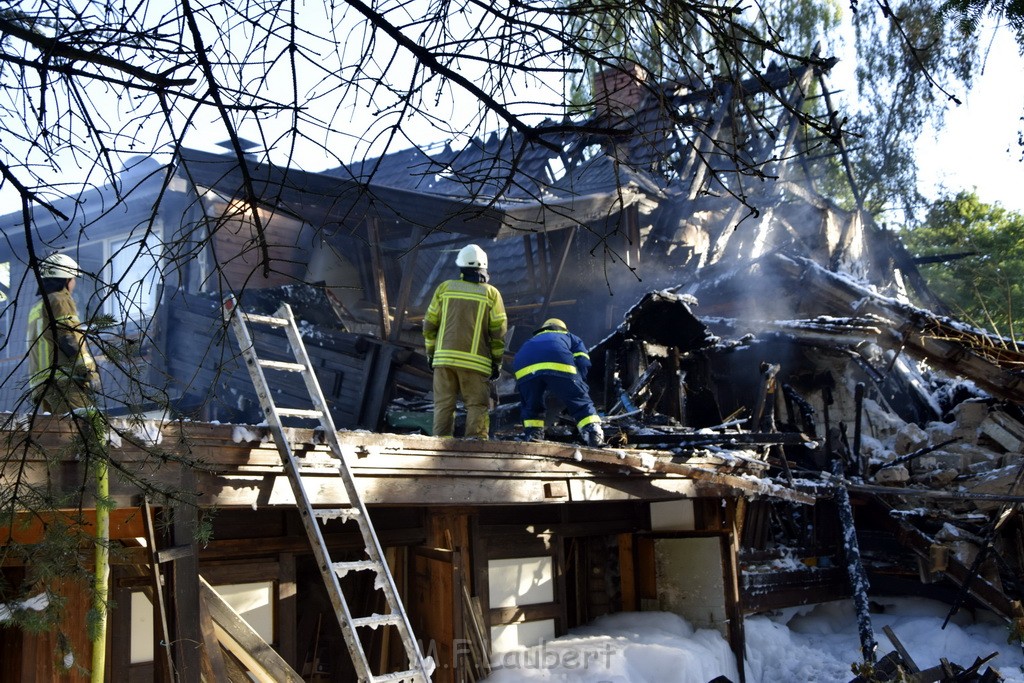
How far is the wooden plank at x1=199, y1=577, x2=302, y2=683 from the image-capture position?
4758 mm

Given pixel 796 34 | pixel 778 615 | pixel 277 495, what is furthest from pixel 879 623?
pixel 796 34

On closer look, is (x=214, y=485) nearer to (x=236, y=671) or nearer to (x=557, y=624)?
(x=236, y=671)

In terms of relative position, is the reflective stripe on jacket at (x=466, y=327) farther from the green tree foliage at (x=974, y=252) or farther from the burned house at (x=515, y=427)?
the green tree foliage at (x=974, y=252)

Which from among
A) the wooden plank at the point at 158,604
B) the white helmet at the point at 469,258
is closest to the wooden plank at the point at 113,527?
the wooden plank at the point at 158,604

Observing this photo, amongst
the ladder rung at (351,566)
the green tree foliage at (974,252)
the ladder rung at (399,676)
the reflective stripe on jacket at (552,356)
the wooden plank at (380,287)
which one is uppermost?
the green tree foliage at (974,252)

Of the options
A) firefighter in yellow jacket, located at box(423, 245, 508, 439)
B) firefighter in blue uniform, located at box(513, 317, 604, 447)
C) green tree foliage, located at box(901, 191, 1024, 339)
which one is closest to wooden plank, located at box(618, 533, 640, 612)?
firefighter in blue uniform, located at box(513, 317, 604, 447)

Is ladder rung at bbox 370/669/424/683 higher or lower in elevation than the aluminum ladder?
lower

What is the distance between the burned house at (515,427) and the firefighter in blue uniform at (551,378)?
0.58 metres

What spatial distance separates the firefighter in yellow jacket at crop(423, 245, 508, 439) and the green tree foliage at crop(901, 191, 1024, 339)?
1315 centimetres

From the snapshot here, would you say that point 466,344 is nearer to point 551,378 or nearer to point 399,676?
point 551,378

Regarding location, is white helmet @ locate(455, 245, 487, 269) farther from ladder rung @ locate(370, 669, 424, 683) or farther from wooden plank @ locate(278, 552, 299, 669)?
ladder rung @ locate(370, 669, 424, 683)

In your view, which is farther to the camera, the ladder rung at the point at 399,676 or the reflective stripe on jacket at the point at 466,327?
the reflective stripe on jacket at the point at 466,327

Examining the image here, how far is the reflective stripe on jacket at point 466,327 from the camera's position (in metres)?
7.25

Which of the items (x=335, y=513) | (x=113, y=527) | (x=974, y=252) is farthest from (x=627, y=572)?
(x=974, y=252)
